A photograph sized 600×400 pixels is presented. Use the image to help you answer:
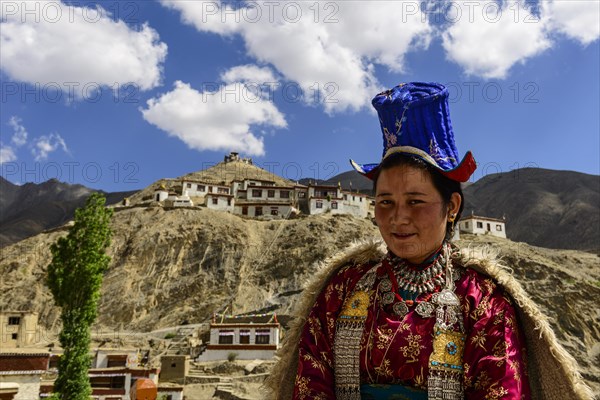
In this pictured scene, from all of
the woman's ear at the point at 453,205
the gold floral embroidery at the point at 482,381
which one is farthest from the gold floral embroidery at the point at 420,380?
the woman's ear at the point at 453,205

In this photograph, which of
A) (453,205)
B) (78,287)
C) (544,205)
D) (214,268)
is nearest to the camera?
(453,205)

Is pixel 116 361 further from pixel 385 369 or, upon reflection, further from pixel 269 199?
pixel 269 199

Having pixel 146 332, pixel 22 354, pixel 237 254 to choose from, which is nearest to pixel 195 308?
pixel 146 332

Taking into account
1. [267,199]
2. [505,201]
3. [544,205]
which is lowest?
[267,199]

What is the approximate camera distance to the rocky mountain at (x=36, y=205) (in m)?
113

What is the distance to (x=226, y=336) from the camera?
3719 centimetres

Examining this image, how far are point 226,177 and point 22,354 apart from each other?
8107cm

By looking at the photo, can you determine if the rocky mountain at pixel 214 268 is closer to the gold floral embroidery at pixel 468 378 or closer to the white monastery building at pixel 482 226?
the white monastery building at pixel 482 226

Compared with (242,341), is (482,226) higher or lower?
higher

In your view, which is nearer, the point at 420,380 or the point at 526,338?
the point at 420,380

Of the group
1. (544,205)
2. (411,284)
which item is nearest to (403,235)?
(411,284)

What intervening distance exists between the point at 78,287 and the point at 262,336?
1900 centimetres

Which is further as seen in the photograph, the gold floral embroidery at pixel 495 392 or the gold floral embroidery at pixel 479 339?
the gold floral embroidery at pixel 479 339

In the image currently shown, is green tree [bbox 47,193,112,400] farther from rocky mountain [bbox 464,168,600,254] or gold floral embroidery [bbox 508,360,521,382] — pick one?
rocky mountain [bbox 464,168,600,254]
